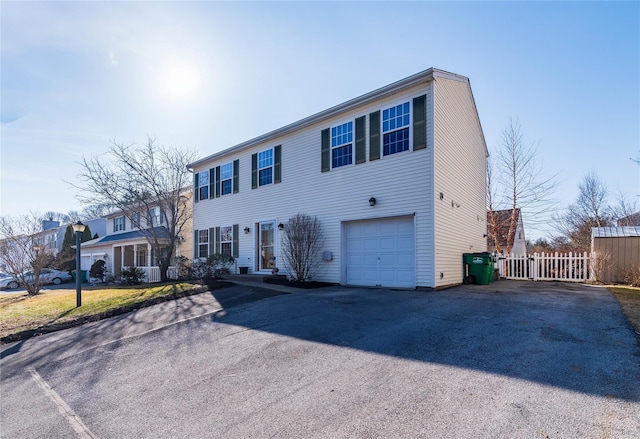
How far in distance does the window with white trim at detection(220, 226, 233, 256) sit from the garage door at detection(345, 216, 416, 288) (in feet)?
22.3

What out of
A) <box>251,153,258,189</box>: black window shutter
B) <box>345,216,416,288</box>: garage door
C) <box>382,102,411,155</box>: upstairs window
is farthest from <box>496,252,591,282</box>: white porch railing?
<box>251,153,258,189</box>: black window shutter

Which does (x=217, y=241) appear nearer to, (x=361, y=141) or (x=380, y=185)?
(x=361, y=141)

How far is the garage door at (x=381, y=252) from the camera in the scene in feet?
34.4

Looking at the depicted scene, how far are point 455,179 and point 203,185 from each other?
12538 mm

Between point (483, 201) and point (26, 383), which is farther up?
point (483, 201)

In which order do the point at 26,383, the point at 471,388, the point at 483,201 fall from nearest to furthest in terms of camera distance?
the point at 471,388 → the point at 26,383 → the point at 483,201

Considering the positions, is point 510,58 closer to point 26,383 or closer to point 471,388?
point 471,388

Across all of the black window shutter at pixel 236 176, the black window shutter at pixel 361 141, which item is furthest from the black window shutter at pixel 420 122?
the black window shutter at pixel 236 176

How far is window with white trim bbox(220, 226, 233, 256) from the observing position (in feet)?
54.0

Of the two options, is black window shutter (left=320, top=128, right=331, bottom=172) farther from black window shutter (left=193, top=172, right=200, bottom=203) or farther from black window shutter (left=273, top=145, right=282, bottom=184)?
black window shutter (left=193, top=172, right=200, bottom=203)

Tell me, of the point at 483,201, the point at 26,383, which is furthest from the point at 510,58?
the point at 26,383

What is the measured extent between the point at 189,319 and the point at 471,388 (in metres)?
6.21

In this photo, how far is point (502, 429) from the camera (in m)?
2.80

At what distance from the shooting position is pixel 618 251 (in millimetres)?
13312
